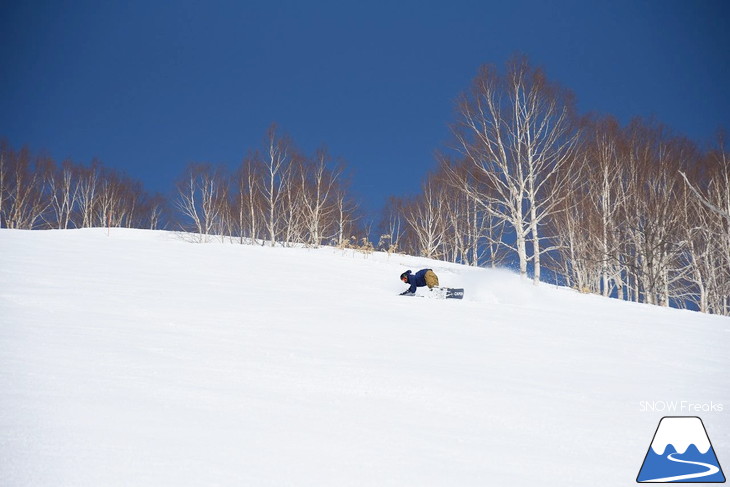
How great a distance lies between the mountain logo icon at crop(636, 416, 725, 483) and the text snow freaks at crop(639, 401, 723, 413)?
0.59 feet

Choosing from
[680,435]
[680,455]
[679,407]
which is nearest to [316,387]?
[680,455]

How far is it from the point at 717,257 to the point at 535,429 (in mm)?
23436

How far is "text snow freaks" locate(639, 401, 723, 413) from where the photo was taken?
2908mm

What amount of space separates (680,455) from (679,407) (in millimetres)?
805

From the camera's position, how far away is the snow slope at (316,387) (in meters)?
1.82

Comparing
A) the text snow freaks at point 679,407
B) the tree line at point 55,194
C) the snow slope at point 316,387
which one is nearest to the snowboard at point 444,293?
the snow slope at point 316,387

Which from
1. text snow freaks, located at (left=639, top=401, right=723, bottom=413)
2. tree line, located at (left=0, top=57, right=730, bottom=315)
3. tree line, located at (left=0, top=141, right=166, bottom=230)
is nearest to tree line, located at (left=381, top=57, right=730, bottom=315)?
tree line, located at (left=0, top=57, right=730, bottom=315)

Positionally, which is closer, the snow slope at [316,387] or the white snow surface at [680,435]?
the snow slope at [316,387]

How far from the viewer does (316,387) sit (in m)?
2.76

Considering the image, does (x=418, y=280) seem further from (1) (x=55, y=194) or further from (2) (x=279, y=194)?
(1) (x=55, y=194)

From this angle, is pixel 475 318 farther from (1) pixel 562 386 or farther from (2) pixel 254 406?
(2) pixel 254 406

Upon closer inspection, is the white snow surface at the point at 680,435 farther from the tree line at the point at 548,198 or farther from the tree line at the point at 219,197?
the tree line at the point at 219,197

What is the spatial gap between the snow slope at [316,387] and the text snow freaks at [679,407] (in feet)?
0.12

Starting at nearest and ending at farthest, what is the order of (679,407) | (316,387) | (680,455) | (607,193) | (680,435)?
1. (680,455)
2. (680,435)
3. (316,387)
4. (679,407)
5. (607,193)
